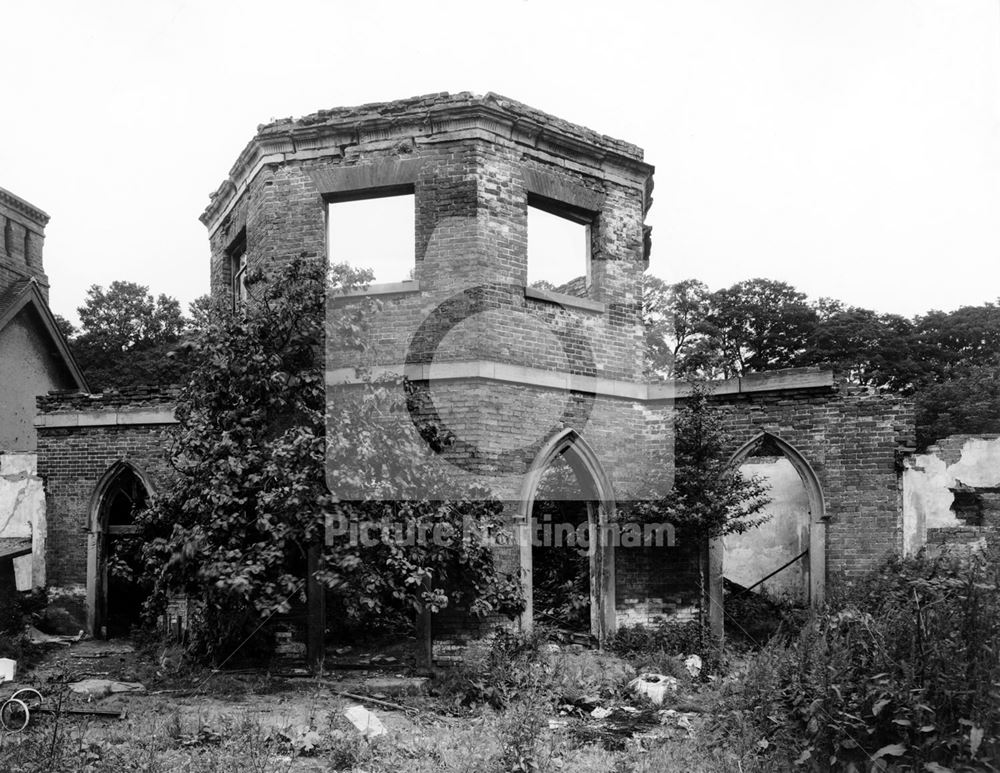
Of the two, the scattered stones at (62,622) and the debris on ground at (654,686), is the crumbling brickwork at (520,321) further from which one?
the scattered stones at (62,622)

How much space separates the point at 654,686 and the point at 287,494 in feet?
13.2

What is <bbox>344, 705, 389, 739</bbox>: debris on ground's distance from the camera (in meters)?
6.89

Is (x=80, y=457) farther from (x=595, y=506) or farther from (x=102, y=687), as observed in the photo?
(x=595, y=506)

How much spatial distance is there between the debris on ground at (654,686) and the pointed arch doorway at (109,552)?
8179mm

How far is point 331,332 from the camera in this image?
9.23 meters

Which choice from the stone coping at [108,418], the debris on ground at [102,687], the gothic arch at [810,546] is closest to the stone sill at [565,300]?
the gothic arch at [810,546]

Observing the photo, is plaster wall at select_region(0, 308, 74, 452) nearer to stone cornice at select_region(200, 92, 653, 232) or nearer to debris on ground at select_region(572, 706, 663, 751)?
stone cornice at select_region(200, 92, 653, 232)

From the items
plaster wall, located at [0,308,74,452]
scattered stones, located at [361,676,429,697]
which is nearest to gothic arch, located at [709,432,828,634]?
scattered stones, located at [361,676,429,697]

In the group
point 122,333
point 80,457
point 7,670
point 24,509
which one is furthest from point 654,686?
point 122,333

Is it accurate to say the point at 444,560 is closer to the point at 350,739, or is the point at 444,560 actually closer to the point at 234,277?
the point at 350,739

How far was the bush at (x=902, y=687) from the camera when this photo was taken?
5.15m

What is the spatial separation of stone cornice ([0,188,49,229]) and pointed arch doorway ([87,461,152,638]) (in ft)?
39.0

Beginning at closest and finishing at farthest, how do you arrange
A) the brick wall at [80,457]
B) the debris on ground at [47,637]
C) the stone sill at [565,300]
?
1. the stone sill at [565,300]
2. the debris on ground at [47,637]
3. the brick wall at [80,457]

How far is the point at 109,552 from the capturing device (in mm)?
13773
